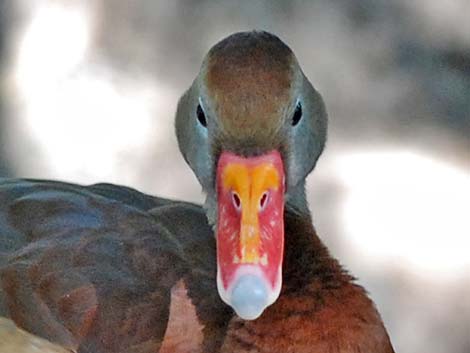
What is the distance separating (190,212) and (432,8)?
0.94 meters

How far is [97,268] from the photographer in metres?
1.69

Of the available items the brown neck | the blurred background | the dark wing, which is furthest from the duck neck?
the blurred background

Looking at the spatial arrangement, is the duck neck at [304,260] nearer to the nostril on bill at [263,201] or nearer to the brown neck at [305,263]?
the brown neck at [305,263]

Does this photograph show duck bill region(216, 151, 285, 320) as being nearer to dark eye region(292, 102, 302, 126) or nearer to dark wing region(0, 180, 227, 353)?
dark eye region(292, 102, 302, 126)

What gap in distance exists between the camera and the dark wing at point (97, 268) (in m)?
1.64

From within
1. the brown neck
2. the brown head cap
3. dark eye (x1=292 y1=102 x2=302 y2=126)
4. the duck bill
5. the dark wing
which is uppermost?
the brown head cap

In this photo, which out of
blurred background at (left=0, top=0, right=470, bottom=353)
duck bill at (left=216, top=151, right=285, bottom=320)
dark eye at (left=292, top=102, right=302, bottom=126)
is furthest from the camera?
blurred background at (left=0, top=0, right=470, bottom=353)

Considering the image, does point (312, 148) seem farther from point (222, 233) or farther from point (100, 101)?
point (100, 101)

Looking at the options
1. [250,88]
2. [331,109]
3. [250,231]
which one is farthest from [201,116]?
[331,109]

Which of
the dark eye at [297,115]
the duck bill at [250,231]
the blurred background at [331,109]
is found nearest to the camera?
the duck bill at [250,231]

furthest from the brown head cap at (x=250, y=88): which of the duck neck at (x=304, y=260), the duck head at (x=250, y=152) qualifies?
the duck neck at (x=304, y=260)

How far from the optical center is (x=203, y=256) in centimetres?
174

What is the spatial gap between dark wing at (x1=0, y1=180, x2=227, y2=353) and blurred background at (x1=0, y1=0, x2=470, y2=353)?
614 millimetres

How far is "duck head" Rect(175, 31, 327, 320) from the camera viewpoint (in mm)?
1460
